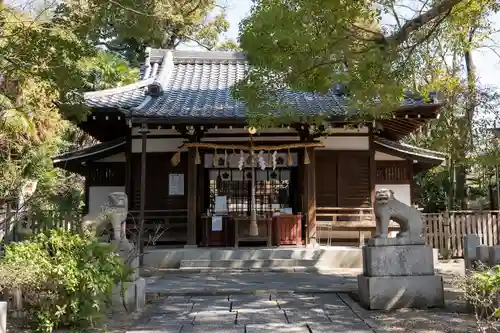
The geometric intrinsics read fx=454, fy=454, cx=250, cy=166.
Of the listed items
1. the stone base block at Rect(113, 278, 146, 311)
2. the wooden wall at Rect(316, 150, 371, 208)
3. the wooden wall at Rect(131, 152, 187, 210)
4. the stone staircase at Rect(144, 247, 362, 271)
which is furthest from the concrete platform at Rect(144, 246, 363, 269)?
the stone base block at Rect(113, 278, 146, 311)

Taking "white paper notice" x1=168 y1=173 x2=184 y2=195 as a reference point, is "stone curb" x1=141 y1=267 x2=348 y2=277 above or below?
below

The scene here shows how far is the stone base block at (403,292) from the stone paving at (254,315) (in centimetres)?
45

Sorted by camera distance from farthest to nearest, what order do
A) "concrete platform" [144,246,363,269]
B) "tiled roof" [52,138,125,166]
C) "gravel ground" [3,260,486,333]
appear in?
"tiled roof" [52,138,125,166], "concrete platform" [144,246,363,269], "gravel ground" [3,260,486,333]

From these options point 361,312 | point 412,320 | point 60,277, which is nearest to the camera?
point 60,277

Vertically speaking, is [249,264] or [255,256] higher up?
[255,256]

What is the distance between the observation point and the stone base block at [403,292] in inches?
260

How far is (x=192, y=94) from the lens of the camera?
1370cm

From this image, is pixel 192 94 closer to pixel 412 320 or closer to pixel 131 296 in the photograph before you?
pixel 131 296

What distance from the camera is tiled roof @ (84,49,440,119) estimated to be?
1171 centimetres

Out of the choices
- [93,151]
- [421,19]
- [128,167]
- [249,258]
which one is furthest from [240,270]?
[421,19]

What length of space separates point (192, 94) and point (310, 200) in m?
4.85

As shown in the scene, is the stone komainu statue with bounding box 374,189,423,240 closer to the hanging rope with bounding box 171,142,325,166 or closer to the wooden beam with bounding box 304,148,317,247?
the wooden beam with bounding box 304,148,317,247

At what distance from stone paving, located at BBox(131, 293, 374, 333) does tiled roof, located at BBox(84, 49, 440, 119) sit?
14.0 feet

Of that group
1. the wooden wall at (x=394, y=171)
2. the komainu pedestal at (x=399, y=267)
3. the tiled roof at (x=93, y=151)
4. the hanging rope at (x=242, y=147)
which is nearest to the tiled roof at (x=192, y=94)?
the hanging rope at (x=242, y=147)
